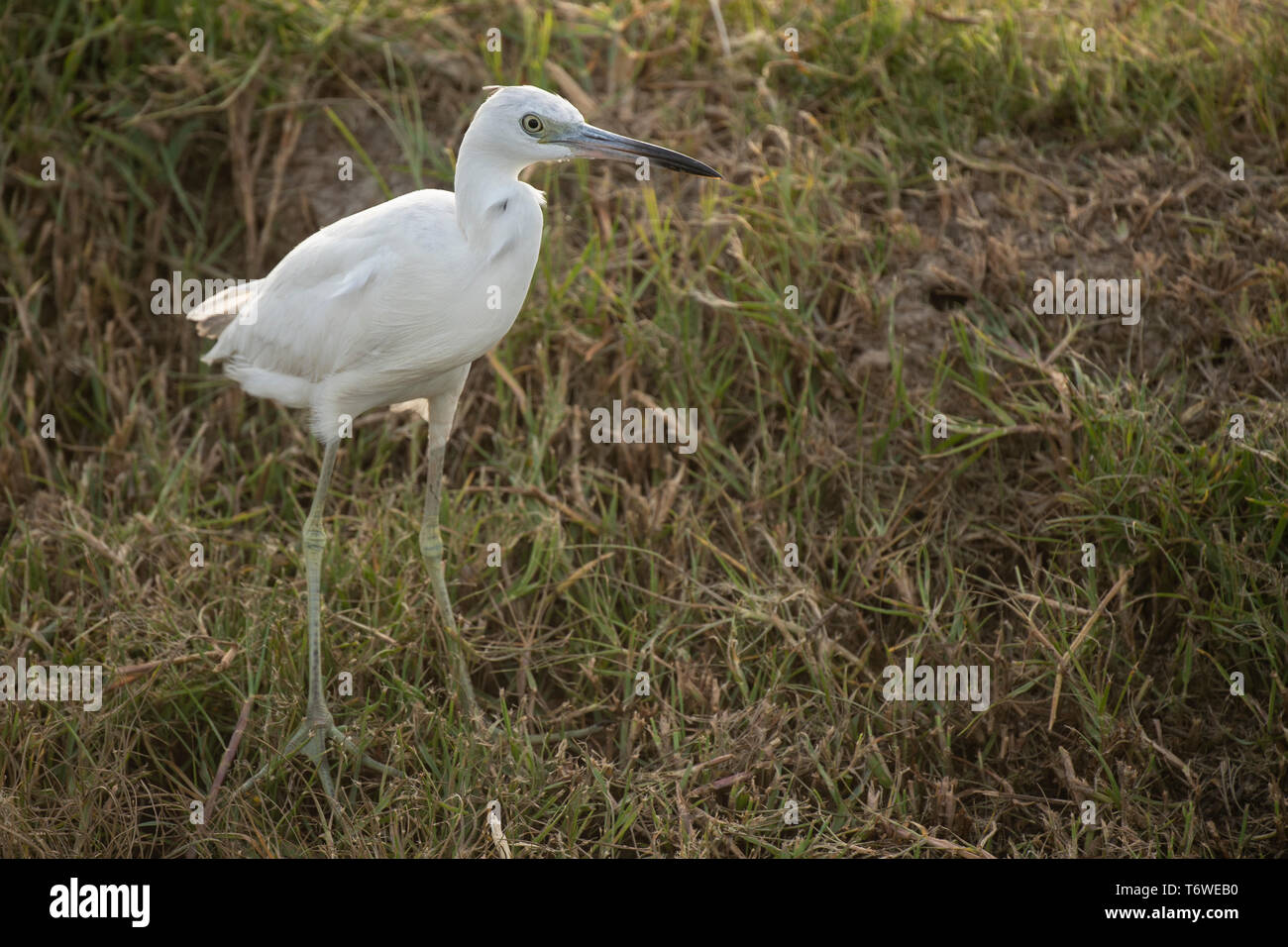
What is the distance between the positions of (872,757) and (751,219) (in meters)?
2.57

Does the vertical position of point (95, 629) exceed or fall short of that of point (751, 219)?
it falls short

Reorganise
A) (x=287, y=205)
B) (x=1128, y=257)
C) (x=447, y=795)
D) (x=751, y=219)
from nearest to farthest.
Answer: (x=447, y=795), (x=1128, y=257), (x=751, y=219), (x=287, y=205)

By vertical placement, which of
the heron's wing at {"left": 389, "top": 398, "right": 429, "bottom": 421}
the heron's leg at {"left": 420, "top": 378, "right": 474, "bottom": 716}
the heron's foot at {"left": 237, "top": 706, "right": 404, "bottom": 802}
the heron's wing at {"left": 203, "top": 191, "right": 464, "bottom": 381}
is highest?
the heron's wing at {"left": 203, "top": 191, "right": 464, "bottom": 381}

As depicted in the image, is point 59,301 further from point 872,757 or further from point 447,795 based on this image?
point 872,757

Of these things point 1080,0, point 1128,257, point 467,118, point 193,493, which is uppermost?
point 1080,0

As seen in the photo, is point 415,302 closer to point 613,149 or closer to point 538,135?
point 538,135

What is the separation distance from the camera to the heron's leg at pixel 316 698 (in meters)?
4.17

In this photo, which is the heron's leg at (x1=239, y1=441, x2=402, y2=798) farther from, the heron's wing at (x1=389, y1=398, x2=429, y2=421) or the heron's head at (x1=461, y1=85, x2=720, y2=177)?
the heron's head at (x1=461, y1=85, x2=720, y2=177)

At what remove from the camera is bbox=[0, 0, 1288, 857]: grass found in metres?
4.09

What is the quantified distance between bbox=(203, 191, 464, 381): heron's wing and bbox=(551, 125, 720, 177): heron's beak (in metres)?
0.45

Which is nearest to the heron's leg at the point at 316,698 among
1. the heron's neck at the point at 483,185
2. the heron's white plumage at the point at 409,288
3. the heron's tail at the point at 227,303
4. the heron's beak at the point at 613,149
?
the heron's white plumage at the point at 409,288

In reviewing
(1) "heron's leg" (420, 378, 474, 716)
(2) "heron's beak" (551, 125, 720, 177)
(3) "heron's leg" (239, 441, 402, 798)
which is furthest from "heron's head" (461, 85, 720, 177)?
(3) "heron's leg" (239, 441, 402, 798)

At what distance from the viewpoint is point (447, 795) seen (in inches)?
158

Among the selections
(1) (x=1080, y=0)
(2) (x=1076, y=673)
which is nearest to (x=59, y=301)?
(2) (x=1076, y=673)
